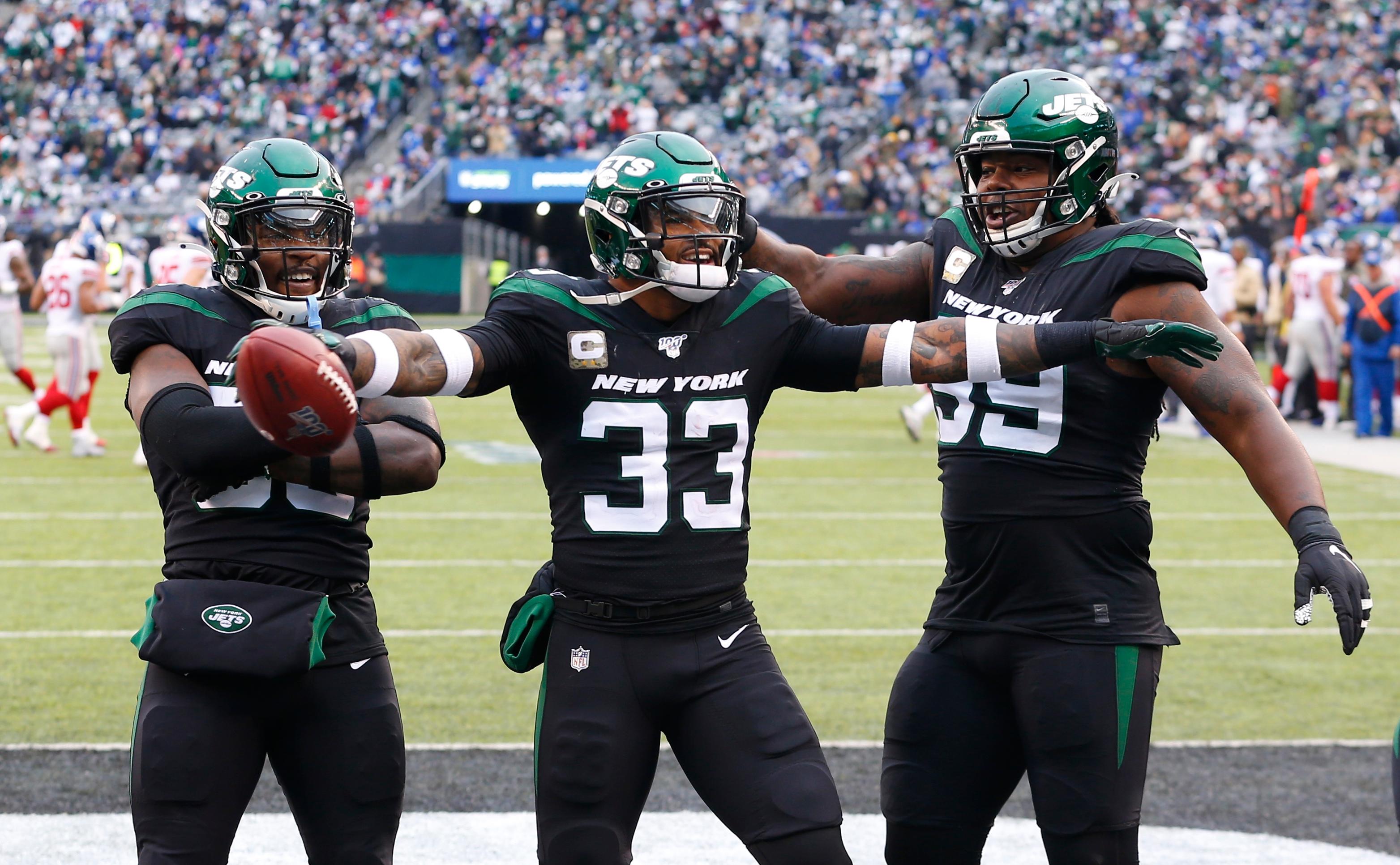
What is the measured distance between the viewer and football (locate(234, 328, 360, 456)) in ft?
9.34

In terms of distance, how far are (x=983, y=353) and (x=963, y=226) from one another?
0.67m

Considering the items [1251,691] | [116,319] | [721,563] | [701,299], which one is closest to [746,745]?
[721,563]

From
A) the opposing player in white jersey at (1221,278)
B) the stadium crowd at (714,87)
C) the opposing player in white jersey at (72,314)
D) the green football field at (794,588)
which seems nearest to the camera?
the green football field at (794,588)

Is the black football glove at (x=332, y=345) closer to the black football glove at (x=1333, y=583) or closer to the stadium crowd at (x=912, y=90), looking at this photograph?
the black football glove at (x=1333, y=583)

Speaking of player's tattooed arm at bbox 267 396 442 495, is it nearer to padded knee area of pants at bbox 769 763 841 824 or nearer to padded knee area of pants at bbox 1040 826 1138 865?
padded knee area of pants at bbox 769 763 841 824

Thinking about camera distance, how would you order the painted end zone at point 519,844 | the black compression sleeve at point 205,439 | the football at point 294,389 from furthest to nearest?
the painted end zone at point 519,844 → the black compression sleeve at point 205,439 → the football at point 294,389

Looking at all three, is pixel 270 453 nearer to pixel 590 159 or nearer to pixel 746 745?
pixel 746 745

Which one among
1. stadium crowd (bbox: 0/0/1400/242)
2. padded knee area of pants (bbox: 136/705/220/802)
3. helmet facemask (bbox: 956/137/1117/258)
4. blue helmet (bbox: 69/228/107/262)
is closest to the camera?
padded knee area of pants (bbox: 136/705/220/802)

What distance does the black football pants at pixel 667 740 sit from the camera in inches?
124

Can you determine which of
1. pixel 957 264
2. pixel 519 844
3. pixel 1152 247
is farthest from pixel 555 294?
pixel 519 844

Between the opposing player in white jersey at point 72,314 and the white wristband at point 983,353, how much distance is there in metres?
11.1

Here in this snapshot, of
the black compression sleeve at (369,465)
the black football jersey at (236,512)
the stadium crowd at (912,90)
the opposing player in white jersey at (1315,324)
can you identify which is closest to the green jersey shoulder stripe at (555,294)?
the black football jersey at (236,512)

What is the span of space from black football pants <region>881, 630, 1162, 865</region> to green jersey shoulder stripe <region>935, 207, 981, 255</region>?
35.1 inches

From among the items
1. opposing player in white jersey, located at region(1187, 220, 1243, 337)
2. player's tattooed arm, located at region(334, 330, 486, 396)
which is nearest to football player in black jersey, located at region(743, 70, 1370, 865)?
player's tattooed arm, located at region(334, 330, 486, 396)
